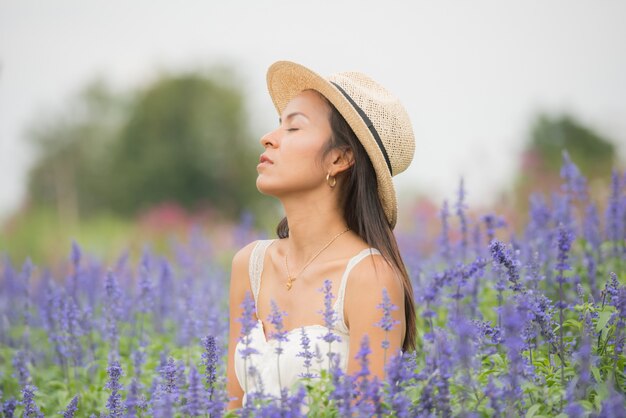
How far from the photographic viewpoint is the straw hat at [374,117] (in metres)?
3.41

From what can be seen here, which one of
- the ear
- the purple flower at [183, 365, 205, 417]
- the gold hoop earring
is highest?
the ear

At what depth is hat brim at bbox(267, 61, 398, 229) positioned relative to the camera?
3402 millimetres

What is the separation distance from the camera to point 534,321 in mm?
2982

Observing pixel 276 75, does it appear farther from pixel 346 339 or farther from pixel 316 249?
pixel 346 339

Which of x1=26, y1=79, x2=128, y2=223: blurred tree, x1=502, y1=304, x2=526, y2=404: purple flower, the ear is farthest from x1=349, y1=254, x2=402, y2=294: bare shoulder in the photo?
x1=26, y1=79, x2=128, y2=223: blurred tree

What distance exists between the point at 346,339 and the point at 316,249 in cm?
46

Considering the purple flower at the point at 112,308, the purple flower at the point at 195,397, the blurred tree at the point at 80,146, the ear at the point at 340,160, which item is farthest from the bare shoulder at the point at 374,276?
the blurred tree at the point at 80,146

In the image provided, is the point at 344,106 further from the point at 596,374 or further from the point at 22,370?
the point at 22,370

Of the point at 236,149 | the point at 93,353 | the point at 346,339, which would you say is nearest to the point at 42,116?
the point at 236,149

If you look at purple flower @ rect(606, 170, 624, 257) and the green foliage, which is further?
the green foliage

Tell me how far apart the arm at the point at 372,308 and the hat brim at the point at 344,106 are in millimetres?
369

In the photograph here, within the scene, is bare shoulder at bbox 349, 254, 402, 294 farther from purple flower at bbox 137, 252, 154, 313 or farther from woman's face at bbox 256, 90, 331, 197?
purple flower at bbox 137, 252, 154, 313

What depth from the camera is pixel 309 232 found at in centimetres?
352

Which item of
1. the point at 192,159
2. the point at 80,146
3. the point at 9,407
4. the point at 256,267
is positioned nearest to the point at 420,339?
the point at 256,267
